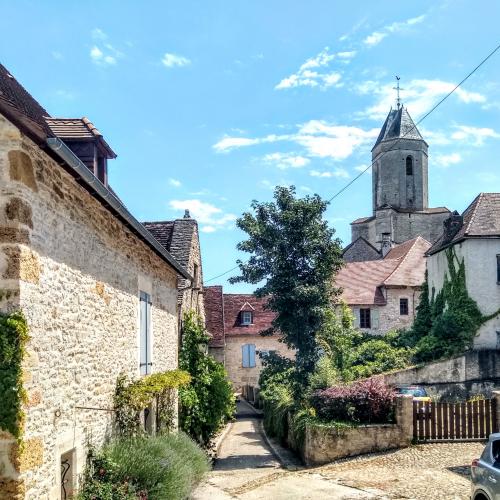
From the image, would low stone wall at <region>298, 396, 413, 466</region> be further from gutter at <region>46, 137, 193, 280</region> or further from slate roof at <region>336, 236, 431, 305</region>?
slate roof at <region>336, 236, 431, 305</region>

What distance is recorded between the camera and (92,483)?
742 centimetres

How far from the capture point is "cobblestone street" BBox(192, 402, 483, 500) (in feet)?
36.0

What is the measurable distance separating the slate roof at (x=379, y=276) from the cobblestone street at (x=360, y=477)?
22.1 meters

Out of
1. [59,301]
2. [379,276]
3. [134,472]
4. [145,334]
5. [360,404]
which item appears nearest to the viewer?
[59,301]

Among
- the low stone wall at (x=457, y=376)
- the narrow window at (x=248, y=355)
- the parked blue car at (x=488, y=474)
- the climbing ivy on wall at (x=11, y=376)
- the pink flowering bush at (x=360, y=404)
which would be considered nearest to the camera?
the climbing ivy on wall at (x=11, y=376)

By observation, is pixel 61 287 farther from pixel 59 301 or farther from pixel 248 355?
pixel 248 355

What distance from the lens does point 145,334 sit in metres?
10.9

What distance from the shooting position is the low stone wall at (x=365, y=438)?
14.7m

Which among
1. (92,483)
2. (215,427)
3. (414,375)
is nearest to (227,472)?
(215,427)

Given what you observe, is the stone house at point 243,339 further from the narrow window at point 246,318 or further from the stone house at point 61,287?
the stone house at point 61,287

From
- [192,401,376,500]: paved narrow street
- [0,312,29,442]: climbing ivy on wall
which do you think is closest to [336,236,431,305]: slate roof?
[192,401,376,500]: paved narrow street

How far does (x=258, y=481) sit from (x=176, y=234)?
27.2 feet

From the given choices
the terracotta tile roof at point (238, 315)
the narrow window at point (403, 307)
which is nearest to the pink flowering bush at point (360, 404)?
the terracotta tile roof at point (238, 315)

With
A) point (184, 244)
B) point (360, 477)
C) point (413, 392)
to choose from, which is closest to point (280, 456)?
point (360, 477)
